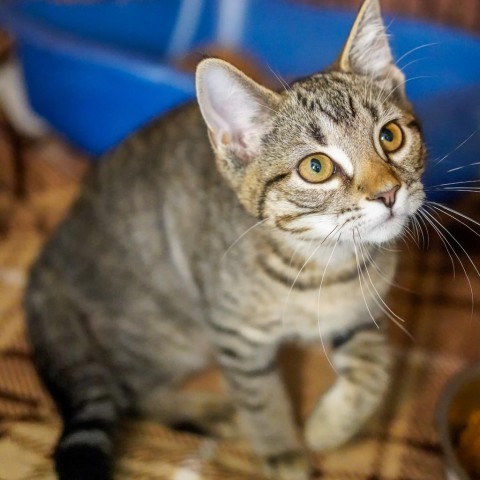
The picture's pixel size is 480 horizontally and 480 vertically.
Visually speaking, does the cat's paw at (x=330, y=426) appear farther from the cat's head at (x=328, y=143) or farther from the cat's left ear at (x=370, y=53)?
the cat's left ear at (x=370, y=53)

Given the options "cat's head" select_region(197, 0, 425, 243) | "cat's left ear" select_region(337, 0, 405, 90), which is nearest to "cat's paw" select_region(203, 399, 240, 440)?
"cat's head" select_region(197, 0, 425, 243)

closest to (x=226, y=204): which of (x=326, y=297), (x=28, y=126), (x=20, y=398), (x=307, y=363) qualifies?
(x=326, y=297)

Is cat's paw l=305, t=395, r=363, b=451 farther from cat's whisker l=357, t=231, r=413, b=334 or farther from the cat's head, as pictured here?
the cat's head

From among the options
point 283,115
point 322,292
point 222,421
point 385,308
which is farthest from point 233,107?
point 222,421

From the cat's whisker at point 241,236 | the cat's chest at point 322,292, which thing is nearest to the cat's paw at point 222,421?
the cat's chest at point 322,292

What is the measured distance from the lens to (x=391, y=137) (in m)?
1.06

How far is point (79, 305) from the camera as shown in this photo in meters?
1.44

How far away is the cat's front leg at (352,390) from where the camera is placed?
1274 millimetres

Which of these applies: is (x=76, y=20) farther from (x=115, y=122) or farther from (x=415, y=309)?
(x=415, y=309)

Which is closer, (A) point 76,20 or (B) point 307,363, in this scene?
(B) point 307,363

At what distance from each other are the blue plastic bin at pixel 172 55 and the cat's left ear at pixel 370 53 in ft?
0.87

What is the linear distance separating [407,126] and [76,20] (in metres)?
1.38

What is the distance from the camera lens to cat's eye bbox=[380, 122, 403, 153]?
1.05m

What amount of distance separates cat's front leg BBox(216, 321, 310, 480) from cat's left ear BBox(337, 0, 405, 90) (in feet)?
1.59
